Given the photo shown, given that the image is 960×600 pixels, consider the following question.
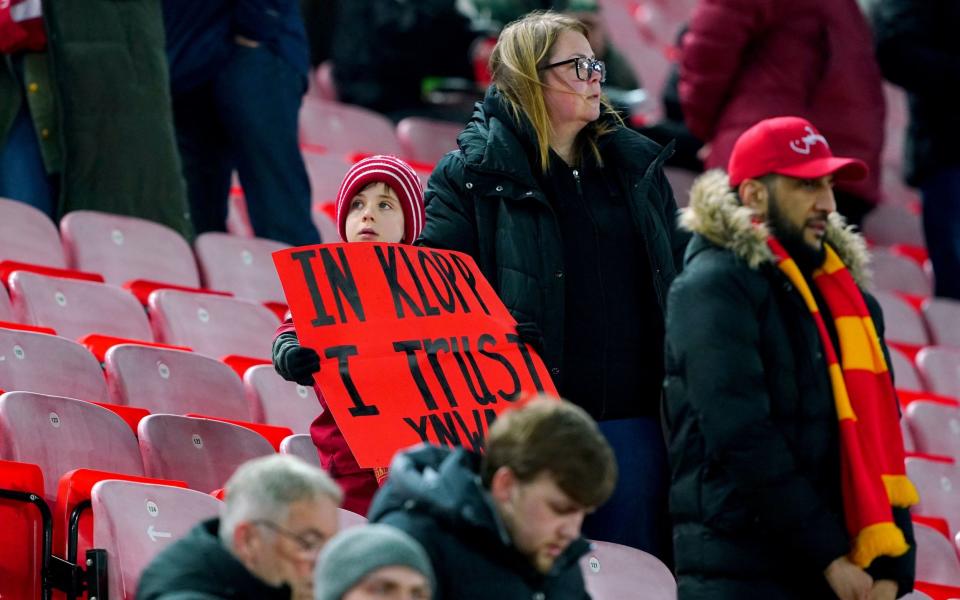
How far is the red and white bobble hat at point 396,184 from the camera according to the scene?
15.6ft

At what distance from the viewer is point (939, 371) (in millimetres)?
7941

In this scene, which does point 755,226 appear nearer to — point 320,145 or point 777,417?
point 777,417

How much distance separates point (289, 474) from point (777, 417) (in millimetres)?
1250

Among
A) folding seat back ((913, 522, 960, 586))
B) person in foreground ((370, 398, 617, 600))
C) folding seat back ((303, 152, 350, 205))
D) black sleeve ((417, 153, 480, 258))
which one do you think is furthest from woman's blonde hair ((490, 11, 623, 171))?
folding seat back ((303, 152, 350, 205))

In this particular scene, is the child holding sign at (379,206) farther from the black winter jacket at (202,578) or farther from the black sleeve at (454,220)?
the black winter jacket at (202,578)

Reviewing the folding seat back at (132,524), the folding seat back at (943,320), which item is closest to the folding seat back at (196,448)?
the folding seat back at (132,524)

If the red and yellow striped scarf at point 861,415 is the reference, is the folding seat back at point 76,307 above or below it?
below

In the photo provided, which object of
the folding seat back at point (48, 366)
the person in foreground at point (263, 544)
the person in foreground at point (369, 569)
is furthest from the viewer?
the folding seat back at point (48, 366)

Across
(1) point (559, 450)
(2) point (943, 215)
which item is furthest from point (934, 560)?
(2) point (943, 215)

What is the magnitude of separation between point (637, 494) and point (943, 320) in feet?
14.3

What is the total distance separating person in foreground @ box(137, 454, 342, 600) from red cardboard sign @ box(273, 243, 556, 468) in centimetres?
98

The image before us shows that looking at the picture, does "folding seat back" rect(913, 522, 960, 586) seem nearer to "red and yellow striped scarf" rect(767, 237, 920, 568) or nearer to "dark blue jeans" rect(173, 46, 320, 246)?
"red and yellow striped scarf" rect(767, 237, 920, 568)

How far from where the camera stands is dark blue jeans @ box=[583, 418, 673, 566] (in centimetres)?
457

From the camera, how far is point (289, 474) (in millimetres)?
3158
